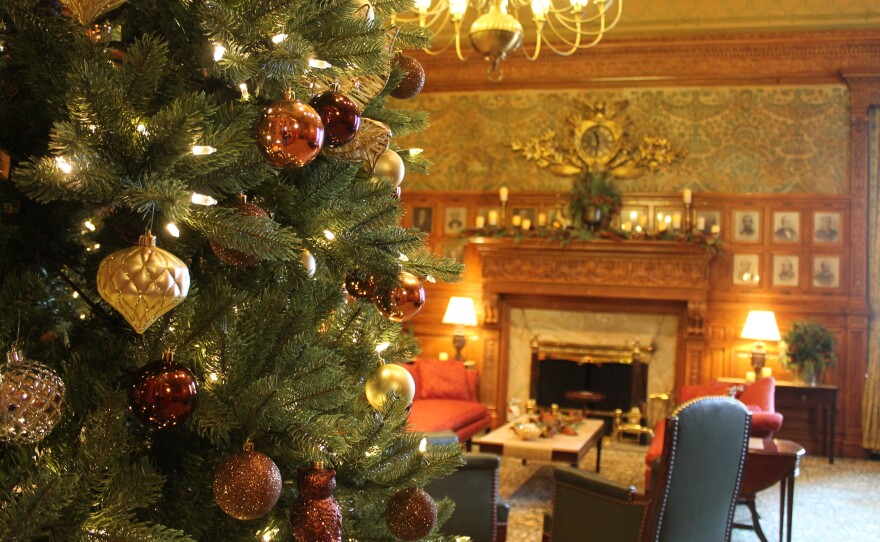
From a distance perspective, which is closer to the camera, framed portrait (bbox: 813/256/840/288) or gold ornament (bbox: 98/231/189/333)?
gold ornament (bbox: 98/231/189/333)

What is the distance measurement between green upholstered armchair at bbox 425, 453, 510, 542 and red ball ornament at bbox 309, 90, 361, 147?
285 cm

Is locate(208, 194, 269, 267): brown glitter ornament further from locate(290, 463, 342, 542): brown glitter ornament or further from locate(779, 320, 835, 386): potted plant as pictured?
locate(779, 320, 835, 386): potted plant

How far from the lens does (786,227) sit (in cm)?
866

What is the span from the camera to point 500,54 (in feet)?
13.5

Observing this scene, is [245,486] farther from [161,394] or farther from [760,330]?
[760,330]

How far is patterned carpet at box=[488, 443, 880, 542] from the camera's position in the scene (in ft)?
17.9

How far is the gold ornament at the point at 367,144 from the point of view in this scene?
1230 mm

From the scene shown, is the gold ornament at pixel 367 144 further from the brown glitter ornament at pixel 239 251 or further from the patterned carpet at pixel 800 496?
the patterned carpet at pixel 800 496

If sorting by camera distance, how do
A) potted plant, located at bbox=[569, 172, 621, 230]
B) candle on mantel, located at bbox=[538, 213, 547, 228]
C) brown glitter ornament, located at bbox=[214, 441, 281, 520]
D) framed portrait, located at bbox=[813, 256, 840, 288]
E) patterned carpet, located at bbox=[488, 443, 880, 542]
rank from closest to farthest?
brown glitter ornament, located at bbox=[214, 441, 281, 520] < patterned carpet, located at bbox=[488, 443, 880, 542] < framed portrait, located at bbox=[813, 256, 840, 288] < potted plant, located at bbox=[569, 172, 621, 230] < candle on mantel, located at bbox=[538, 213, 547, 228]

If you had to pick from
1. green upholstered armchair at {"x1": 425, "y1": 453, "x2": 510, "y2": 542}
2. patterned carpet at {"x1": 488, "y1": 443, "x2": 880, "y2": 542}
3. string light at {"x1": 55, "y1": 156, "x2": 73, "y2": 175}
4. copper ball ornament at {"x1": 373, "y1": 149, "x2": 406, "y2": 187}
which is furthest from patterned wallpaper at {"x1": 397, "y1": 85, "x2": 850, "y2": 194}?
string light at {"x1": 55, "y1": 156, "x2": 73, "y2": 175}

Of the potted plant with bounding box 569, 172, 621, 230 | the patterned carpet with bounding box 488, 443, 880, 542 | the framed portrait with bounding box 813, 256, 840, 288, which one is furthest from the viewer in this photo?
the potted plant with bounding box 569, 172, 621, 230

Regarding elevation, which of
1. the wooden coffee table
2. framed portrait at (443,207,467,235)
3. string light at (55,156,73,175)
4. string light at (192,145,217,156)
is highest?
framed portrait at (443,207,467,235)

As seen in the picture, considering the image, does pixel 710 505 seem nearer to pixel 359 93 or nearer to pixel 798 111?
pixel 359 93

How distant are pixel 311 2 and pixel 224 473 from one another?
2.19 ft
